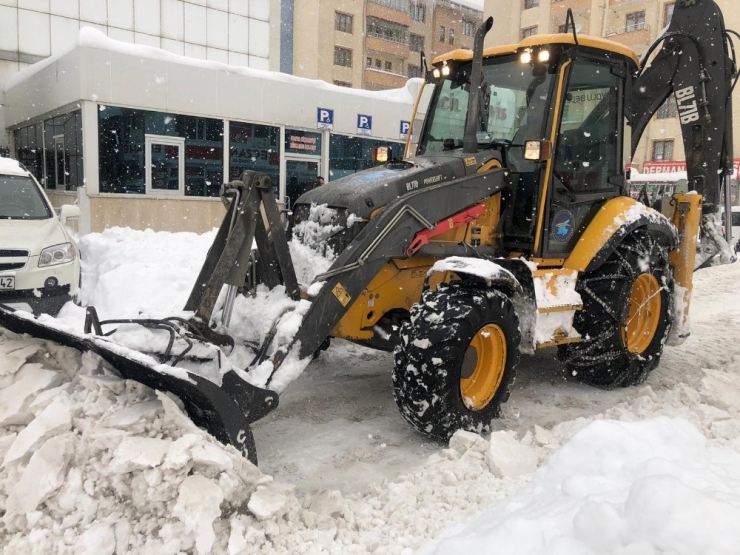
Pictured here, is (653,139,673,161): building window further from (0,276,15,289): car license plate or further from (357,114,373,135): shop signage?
(0,276,15,289): car license plate

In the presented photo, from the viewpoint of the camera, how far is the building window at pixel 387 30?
45.9 metres

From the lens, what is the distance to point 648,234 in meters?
Result: 5.44

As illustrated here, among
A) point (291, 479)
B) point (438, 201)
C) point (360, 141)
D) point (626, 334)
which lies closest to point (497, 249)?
point (438, 201)

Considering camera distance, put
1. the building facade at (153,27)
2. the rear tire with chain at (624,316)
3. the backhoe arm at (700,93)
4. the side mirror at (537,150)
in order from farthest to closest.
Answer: the building facade at (153,27)
the backhoe arm at (700,93)
the rear tire with chain at (624,316)
the side mirror at (537,150)

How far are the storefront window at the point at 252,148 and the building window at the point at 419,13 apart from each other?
126ft

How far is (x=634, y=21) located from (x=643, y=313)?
116 ft

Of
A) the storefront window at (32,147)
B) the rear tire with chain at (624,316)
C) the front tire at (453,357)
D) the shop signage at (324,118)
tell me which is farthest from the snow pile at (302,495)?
the storefront window at (32,147)

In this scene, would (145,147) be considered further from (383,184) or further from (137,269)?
(383,184)

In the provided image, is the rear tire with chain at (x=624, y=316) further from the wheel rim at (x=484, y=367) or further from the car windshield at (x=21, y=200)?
the car windshield at (x=21, y=200)

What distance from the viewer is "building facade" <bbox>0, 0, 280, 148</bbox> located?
1947 centimetres

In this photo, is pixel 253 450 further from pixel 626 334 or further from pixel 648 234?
pixel 648 234

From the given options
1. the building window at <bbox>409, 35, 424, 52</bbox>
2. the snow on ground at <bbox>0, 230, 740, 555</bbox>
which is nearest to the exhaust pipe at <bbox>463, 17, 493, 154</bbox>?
the snow on ground at <bbox>0, 230, 740, 555</bbox>

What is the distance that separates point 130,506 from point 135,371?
685mm

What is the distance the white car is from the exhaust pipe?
4612 millimetres
